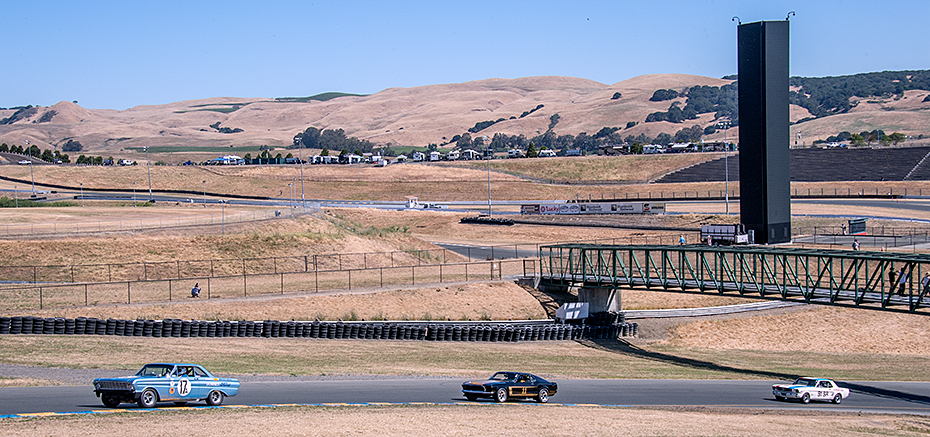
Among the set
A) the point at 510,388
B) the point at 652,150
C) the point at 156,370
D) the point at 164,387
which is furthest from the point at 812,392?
the point at 652,150

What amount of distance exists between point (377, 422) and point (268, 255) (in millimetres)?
42205

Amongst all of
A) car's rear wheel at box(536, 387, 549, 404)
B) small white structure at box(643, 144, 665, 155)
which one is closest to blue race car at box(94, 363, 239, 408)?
car's rear wheel at box(536, 387, 549, 404)

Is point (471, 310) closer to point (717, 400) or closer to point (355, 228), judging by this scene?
point (717, 400)

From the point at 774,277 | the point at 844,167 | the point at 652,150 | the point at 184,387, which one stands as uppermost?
the point at 652,150

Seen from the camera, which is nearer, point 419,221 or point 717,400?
point 717,400

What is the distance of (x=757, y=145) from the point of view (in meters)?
65.8

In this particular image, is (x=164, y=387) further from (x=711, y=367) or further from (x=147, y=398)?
(x=711, y=367)

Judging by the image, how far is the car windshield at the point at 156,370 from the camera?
23203 millimetres

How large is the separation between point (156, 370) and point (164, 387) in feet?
2.02

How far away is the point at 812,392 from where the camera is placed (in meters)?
29.0

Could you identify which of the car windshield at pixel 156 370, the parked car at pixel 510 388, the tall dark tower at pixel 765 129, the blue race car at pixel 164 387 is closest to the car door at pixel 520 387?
the parked car at pixel 510 388

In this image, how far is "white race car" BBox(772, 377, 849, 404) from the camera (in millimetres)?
28891

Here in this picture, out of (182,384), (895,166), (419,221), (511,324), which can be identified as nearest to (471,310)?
(511,324)

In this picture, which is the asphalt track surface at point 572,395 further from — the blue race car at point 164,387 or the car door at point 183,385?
the car door at point 183,385
